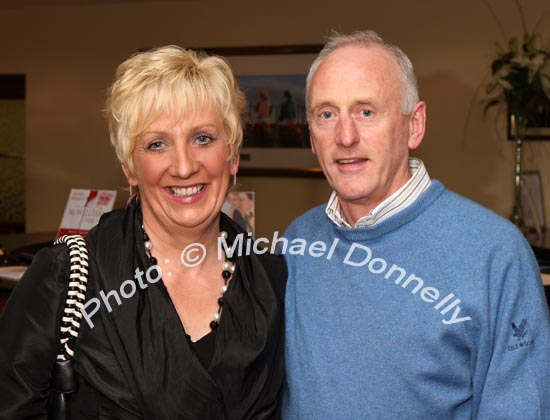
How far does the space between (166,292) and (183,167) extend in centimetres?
29

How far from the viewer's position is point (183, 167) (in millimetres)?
1731

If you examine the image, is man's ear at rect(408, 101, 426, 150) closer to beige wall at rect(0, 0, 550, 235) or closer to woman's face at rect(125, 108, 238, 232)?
woman's face at rect(125, 108, 238, 232)

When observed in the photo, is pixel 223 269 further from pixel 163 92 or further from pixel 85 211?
pixel 85 211

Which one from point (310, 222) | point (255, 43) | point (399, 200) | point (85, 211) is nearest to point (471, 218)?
point (399, 200)

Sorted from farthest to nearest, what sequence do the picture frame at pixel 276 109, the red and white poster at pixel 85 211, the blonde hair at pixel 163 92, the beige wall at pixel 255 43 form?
the picture frame at pixel 276 109 < the beige wall at pixel 255 43 < the red and white poster at pixel 85 211 < the blonde hair at pixel 163 92

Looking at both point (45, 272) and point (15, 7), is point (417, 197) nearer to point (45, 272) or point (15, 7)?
point (45, 272)

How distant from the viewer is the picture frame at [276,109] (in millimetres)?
6473

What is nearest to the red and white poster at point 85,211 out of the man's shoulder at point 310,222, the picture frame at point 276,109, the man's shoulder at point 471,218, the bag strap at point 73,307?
the man's shoulder at point 310,222

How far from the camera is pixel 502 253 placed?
5.37 feet

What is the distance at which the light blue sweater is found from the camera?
1.61m

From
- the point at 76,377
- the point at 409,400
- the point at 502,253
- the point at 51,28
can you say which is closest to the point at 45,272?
the point at 76,377

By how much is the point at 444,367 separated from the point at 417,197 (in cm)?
41

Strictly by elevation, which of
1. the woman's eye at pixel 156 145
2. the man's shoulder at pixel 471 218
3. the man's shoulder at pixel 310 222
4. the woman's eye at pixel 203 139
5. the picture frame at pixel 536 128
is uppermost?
the picture frame at pixel 536 128

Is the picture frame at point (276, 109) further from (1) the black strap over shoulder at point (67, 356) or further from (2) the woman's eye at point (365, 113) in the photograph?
(1) the black strap over shoulder at point (67, 356)
